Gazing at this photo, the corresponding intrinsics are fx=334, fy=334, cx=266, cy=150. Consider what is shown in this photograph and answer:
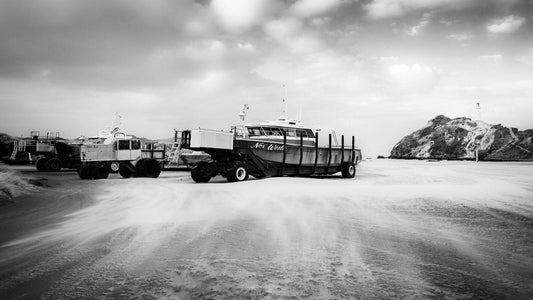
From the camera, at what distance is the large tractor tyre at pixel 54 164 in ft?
71.8

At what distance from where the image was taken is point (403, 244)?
4.52m

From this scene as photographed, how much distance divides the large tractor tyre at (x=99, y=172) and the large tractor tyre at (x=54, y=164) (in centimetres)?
791

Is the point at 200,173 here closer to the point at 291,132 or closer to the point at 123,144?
the point at 123,144

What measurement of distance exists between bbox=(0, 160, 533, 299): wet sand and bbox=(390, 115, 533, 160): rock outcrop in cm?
6558

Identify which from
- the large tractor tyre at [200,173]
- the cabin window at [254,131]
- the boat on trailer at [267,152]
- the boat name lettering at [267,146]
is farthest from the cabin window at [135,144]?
the boat name lettering at [267,146]

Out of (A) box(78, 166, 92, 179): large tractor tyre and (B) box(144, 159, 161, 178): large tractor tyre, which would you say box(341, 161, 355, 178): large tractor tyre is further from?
(A) box(78, 166, 92, 179): large tractor tyre

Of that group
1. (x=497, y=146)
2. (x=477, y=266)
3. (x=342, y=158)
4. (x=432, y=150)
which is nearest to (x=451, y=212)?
(x=477, y=266)

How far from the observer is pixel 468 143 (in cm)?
8056

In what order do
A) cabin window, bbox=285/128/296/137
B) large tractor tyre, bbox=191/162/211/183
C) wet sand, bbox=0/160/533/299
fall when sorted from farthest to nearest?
cabin window, bbox=285/128/296/137 < large tractor tyre, bbox=191/162/211/183 < wet sand, bbox=0/160/533/299

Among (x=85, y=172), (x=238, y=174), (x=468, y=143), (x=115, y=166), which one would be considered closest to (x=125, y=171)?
(x=115, y=166)

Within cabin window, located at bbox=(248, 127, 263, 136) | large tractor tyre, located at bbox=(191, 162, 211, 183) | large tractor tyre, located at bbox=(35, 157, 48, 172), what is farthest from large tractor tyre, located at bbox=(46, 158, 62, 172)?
cabin window, located at bbox=(248, 127, 263, 136)

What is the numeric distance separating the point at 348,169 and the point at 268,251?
50.9 feet

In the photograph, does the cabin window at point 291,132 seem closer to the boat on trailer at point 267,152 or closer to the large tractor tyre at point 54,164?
the boat on trailer at point 267,152

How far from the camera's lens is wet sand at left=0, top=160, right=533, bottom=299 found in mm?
3020
